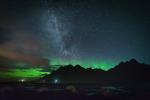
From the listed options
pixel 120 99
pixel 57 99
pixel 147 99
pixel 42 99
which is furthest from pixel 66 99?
pixel 147 99

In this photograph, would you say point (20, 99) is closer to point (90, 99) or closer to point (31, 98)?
point (31, 98)

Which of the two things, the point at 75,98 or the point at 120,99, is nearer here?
the point at 120,99

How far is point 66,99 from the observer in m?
128

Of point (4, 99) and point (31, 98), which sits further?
point (31, 98)

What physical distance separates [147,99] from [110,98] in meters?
18.7

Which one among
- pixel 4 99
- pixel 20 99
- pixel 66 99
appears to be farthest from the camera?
pixel 66 99

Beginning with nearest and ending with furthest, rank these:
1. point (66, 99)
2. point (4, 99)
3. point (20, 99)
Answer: point (4, 99)
point (20, 99)
point (66, 99)

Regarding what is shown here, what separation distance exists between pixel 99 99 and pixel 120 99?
30.1ft

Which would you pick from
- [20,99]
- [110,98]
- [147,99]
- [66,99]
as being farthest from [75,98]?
[147,99]

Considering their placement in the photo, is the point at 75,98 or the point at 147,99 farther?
the point at 75,98

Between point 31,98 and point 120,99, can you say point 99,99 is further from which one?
point 31,98

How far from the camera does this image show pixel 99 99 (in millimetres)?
123312

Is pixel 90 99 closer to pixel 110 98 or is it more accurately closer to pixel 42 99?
pixel 110 98

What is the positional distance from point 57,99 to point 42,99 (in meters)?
9.22
